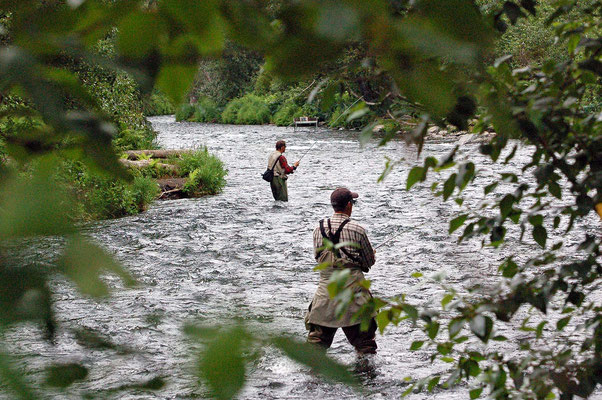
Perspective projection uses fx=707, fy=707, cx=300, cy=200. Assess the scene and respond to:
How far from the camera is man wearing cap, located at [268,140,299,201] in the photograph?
13867 millimetres

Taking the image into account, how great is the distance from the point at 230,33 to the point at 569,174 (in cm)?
162

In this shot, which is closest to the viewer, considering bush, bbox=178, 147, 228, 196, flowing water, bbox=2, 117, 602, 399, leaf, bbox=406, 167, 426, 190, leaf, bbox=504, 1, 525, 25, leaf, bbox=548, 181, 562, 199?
flowing water, bbox=2, 117, 602, 399

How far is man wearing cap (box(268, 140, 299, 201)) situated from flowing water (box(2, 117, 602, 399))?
343 millimetres

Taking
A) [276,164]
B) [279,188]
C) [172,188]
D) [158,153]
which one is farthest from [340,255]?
Answer: [158,153]

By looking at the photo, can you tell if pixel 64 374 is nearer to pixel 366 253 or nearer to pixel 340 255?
pixel 366 253

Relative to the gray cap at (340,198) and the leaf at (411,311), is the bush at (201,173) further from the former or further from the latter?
the leaf at (411,311)

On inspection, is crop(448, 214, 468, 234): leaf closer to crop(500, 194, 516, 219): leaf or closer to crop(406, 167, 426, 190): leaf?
crop(500, 194, 516, 219): leaf

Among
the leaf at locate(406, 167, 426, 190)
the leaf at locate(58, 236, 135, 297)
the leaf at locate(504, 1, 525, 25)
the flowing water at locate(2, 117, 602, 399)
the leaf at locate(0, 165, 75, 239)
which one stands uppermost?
the leaf at locate(504, 1, 525, 25)

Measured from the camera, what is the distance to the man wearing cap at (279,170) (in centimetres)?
1387

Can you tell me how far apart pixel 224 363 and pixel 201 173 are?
16.2m

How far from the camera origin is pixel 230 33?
1.61 feet

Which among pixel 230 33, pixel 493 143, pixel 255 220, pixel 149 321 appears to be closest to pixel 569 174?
pixel 493 143

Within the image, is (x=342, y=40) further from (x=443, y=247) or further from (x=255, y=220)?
(x=255, y=220)

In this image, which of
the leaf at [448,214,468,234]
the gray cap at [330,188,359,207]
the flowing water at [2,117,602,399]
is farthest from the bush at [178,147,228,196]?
the leaf at [448,214,468,234]
